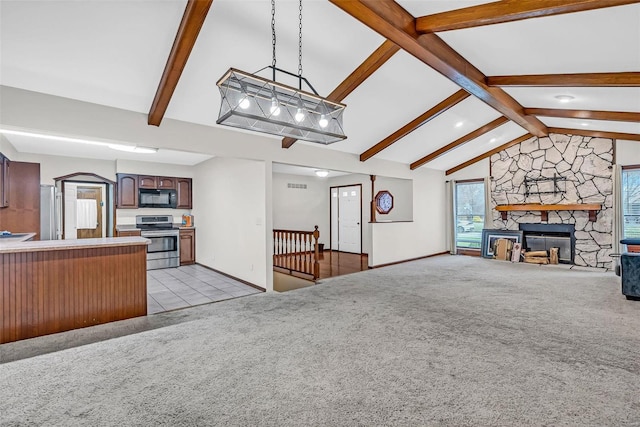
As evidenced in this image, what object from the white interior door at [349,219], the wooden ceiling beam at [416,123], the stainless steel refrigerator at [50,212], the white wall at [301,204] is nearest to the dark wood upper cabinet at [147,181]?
the stainless steel refrigerator at [50,212]

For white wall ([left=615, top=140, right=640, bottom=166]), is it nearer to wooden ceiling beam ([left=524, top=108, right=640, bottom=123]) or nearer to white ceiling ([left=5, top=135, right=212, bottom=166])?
wooden ceiling beam ([left=524, top=108, right=640, bottom=123])

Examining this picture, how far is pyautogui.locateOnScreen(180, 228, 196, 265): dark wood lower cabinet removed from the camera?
746cm

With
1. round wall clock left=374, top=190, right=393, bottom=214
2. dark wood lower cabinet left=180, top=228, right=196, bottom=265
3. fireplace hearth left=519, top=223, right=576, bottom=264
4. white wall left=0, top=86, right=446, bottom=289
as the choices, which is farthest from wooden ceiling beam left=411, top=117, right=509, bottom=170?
dark wood lower cabinet left=180, top=228, right=196, bottom=265

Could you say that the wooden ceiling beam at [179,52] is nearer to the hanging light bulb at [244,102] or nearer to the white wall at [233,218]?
the hanging light bulb at [244,102]

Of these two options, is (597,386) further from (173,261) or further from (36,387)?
(173,261)

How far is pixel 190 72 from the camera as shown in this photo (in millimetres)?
3420

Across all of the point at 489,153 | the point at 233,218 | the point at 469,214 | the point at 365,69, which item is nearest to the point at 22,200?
the point at 233,218

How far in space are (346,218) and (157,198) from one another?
5410 mm

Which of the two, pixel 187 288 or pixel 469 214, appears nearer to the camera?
pixel 187 288

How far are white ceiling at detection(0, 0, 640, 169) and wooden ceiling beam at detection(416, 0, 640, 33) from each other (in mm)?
83

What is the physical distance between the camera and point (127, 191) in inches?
271

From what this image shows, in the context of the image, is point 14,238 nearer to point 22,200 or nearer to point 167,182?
point 22,200

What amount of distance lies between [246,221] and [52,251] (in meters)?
2.83

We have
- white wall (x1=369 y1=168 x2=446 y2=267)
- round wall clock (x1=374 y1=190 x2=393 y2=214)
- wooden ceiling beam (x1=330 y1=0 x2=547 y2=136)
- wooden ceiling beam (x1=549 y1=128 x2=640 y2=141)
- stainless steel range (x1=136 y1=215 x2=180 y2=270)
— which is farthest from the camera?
round wall clock (x1=374 y1=190 x2=393 y2=214)
